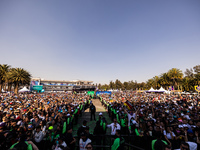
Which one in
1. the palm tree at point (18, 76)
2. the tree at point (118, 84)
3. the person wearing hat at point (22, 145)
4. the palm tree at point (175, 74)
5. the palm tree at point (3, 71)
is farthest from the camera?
the tree at point (118, 84)

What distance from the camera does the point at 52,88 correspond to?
80062mm

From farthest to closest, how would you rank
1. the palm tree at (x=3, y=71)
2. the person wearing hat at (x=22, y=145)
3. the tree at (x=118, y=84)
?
the tree at (x=118, y=84) < the palm tree at (x=3, y=71) < the person wearing hat at (x=22, y=145)

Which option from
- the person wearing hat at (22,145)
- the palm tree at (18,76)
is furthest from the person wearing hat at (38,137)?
the palm tree at (18,76)

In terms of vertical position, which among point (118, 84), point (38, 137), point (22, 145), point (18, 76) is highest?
point (18, 76)

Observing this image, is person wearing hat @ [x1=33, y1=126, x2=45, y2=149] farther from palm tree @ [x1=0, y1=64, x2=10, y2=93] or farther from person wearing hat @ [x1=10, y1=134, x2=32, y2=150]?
palm tree @ [x1=0, y1=64, x2=10, y2=93]

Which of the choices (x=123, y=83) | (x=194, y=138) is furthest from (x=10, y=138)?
(x=123, y=83)

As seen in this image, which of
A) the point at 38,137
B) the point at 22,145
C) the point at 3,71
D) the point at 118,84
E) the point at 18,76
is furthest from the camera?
the point at 118,84

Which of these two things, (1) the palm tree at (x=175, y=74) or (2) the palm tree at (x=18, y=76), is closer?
(2) the palm tree at (x=18, y=76)

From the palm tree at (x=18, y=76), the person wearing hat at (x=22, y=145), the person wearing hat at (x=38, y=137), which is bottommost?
the person wearing hat at (x=38, y=137)

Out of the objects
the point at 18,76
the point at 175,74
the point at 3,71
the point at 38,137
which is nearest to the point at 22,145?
the point at 38,137

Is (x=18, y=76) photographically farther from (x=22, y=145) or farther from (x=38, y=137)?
(x=22, y=145)

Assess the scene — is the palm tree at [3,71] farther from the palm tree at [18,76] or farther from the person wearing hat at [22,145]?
the person wearing hat at [22,145]

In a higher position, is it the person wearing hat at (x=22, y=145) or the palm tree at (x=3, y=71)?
the palm tree at (x=3, y=71)

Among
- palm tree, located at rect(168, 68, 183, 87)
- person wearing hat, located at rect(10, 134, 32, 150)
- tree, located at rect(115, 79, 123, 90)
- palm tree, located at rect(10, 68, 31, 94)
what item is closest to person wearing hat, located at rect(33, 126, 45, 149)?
person wearing hat, located at rect(10, 134, 32, 150)
